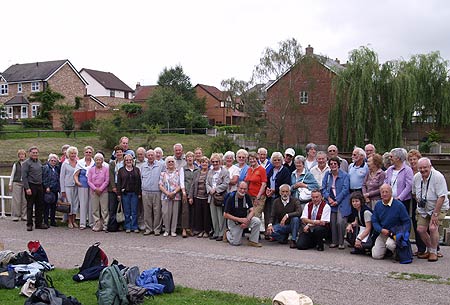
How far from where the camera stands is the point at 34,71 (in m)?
63.0

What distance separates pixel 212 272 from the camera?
286 inches

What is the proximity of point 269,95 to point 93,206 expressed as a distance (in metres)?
28.9

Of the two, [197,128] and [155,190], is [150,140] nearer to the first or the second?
[197,128]

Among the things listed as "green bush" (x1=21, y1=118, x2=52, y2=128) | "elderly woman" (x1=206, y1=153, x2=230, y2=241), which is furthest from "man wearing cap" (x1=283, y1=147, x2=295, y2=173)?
"green bush" (x1=21, y1=118, x2=52, y2=128)

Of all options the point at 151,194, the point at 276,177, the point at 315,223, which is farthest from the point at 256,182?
the point at 151,194

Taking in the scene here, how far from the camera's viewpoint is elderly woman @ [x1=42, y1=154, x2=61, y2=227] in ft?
36.0

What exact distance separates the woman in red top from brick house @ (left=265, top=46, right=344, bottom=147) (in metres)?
27.1

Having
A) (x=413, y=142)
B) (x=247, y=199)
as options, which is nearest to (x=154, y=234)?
(x=247, y=199)

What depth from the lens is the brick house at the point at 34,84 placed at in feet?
197

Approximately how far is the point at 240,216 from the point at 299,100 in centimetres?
3033

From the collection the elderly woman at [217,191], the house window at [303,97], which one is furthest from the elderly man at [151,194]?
Result: the house window at [303,97]

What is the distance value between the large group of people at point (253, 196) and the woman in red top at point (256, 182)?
2 centimetres

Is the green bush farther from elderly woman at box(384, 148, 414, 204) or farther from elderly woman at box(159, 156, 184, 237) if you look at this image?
elderly woman at box(384, 148, 414, 204)

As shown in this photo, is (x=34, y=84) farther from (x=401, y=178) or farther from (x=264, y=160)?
(x=401, y=178)
